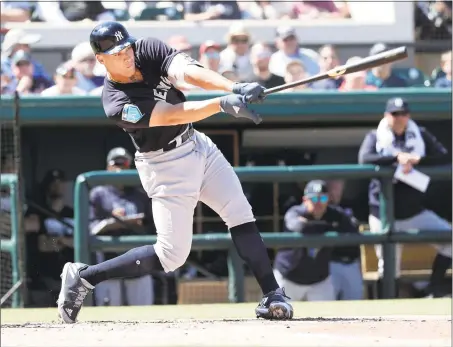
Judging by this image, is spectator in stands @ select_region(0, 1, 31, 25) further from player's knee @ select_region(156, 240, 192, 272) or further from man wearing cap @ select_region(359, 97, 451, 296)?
player's knee @ select_region(156, 240, 192, 272)

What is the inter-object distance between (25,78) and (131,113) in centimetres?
428

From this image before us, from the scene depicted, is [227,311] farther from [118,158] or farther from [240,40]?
[240,40]

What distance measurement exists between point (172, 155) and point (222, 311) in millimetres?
1460

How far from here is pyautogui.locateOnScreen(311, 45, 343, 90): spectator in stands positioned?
9.12 meters

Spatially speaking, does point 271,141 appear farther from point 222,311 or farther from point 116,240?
point 222,311

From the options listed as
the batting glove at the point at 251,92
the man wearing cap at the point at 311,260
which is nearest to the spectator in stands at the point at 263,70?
the man wearing cap at the point at 311,260

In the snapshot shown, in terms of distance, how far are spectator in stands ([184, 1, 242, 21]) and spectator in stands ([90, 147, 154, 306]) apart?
2.79 m

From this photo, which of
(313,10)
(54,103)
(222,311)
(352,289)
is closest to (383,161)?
(352,289)

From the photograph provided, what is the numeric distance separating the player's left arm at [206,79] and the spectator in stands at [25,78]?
13.7 ft

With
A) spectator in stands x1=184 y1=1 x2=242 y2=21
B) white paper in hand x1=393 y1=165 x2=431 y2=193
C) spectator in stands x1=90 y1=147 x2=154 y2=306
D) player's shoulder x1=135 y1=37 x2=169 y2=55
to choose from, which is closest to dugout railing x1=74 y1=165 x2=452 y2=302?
white paper in hand x1=393 y1=165 x2=431 y2=193

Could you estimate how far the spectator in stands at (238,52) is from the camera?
9.36 meters

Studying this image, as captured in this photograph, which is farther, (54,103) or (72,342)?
(54,103)

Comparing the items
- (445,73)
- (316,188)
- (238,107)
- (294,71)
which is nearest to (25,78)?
(294,71)

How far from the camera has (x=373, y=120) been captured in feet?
28.0
